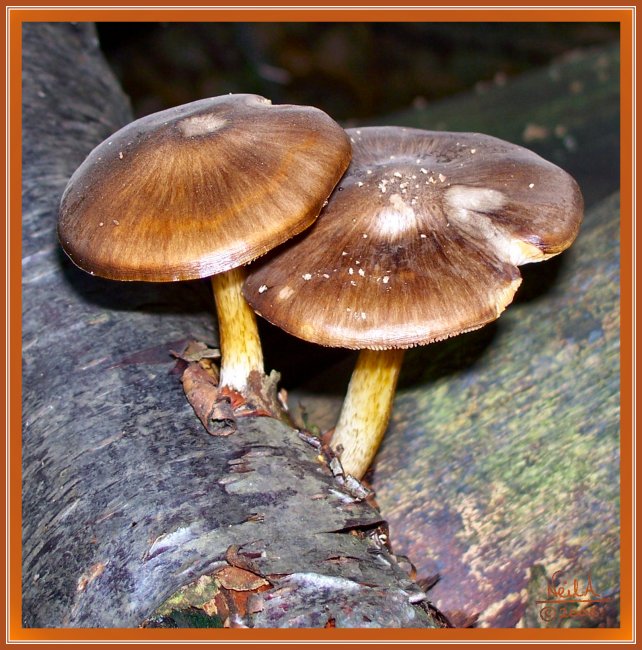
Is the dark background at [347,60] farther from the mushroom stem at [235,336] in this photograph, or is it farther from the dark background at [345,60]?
the mushroom stem at [235,336]

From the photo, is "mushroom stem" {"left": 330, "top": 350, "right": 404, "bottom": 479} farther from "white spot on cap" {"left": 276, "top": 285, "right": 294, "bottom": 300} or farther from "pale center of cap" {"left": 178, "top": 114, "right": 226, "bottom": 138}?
"pale center of cap" {"left": 178, "top": 114, "right": 226, "bottom": 138}

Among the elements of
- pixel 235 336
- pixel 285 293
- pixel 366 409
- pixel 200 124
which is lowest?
pixel 366 409

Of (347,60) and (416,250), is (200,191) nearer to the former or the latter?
(416,250)

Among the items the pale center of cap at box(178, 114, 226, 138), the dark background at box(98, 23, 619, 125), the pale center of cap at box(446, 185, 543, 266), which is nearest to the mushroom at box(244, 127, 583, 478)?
the pale center of cap at box(446, 185, 543, 266)

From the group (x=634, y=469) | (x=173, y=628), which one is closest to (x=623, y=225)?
(x=634, y=469)

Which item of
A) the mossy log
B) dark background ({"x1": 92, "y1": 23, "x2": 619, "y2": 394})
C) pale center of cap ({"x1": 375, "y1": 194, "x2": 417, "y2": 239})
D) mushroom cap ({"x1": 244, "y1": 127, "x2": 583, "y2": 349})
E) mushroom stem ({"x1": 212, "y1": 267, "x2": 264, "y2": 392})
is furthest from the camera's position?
dark background ({"x1": 92, "y1": 23, "x2": 619, "y2": 394})

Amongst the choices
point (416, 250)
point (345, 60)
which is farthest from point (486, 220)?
point (345, 60)

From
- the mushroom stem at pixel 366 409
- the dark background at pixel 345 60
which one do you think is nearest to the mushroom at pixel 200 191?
the mushroom stem at pixel 366 409

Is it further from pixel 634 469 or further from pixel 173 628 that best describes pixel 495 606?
pixel 173 628
